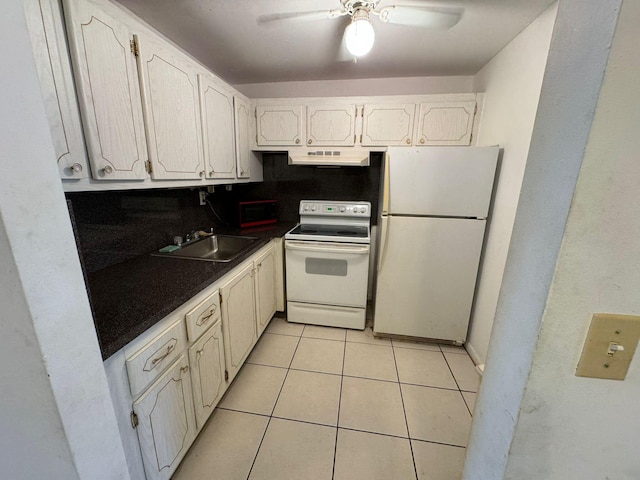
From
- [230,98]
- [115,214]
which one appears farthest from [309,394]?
[230,98]

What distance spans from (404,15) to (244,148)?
1553 millimetres

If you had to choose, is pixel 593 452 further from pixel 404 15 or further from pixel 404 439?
pixel 404 15

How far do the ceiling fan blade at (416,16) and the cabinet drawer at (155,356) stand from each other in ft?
6.03

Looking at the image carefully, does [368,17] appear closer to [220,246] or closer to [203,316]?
[203,316]

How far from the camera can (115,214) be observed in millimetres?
1474

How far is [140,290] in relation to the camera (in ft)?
3.84

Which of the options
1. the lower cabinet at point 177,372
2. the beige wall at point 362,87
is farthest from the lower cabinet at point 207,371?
the beige wall at point 362,87

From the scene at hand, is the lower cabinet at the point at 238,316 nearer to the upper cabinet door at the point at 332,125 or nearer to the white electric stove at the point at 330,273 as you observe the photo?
the white electric stove at the point at 330,273

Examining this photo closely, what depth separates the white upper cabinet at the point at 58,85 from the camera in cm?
83

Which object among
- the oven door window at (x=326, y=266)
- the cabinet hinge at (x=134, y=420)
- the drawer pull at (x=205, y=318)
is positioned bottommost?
the cabinet hinge at (x=134, y=420)

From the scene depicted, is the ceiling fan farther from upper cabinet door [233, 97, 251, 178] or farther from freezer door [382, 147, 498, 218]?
upper cabinet door [233, 97, 251, 178]

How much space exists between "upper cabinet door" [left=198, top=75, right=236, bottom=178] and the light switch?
1.95 metres

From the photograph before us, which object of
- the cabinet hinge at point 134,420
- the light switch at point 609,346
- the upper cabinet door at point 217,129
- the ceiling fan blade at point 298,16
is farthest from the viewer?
the upper cabinet door at point 217,129

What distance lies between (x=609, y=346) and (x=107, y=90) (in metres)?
1.69
